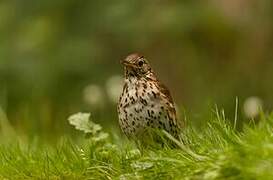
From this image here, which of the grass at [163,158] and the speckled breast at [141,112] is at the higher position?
the speckled breast at [141,112]

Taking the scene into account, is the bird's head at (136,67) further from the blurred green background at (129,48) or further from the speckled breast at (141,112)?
the blurred green background at (129,48)

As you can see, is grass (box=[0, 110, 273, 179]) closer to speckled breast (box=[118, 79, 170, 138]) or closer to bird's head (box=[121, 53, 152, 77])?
speckled breast (box=[118, 79, 170, 138])

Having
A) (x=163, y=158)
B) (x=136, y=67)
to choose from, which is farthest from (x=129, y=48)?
(x=163, y=158)

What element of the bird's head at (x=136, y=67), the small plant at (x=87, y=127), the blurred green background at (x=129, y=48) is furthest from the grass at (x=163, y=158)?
the blurred green background at (x=129, y=48)

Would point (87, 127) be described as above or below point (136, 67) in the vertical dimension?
below

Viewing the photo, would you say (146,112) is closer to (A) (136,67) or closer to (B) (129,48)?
(A) (136,67)

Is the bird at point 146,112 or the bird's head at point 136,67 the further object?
the bird's head at point 136,67

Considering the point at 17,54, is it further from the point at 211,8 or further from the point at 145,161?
the point at 145,161
